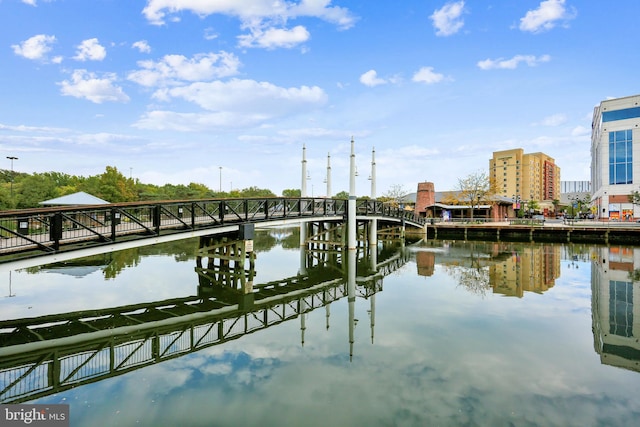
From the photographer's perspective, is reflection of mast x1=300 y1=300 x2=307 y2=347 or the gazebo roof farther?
the gazebo roof

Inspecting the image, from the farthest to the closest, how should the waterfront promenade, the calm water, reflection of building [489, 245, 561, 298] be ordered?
1. the waterfront promenade
2. reflection of building [489, 245, 561, 298]
3. the calm water

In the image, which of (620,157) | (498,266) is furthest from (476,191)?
(498,266)

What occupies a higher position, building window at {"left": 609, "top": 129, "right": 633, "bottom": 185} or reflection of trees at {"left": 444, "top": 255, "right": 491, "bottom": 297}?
building window at {"left": 609, "top": 129, "right": 633, "bottom": 185}

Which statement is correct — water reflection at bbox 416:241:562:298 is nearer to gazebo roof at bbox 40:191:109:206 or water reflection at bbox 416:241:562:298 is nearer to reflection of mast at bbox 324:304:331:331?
reflection of mast at bbox 324:304:331:331

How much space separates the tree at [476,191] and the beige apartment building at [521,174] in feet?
209

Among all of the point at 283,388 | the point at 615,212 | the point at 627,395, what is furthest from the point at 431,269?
the point at 615,212

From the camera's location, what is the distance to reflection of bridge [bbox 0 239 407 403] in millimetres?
8055

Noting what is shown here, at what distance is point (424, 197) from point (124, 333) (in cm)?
5961

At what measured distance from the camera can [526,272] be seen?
2088 cm

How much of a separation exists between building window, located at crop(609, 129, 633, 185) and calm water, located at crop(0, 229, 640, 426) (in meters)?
54.3

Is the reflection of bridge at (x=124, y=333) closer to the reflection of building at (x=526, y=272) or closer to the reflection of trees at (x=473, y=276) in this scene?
the reflection of trees at (x=473, y=276)

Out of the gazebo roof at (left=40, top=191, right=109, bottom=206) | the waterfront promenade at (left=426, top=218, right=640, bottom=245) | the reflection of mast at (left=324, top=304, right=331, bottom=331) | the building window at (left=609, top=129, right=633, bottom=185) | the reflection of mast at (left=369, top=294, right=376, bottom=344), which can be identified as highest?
the building window at (left=609, top=129, right=633, bottom=185)

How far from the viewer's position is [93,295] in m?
14.9

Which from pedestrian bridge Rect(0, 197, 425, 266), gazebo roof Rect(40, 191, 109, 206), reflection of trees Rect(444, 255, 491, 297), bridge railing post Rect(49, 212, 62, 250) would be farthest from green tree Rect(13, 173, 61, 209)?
reflection of trees Rect(444, 255, 491, 297)
